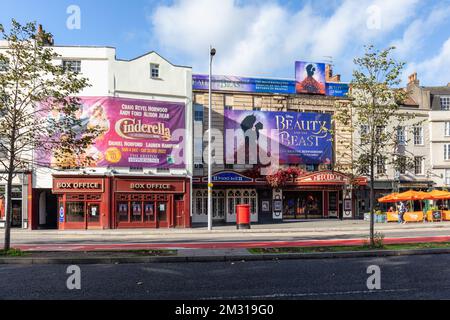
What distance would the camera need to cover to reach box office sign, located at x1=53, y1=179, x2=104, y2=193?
27.5m

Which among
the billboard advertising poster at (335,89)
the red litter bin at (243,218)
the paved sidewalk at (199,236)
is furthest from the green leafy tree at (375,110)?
the billboard advertising poster at (335,89)

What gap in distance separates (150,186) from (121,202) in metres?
2.31

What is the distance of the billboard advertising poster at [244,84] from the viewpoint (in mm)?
33188

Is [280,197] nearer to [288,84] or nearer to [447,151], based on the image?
[288,84]

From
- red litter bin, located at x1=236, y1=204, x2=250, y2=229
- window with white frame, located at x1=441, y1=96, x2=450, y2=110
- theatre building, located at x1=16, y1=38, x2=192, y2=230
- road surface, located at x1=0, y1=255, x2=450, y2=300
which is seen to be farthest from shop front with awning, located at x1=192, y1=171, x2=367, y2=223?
road surface, located at x1=0, y1=255, x2=450, y2=300

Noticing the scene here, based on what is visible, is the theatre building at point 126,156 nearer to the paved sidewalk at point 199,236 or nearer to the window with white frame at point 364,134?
the paved sidewalk at point 199,236

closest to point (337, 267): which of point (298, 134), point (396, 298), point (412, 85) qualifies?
point (396, 298)

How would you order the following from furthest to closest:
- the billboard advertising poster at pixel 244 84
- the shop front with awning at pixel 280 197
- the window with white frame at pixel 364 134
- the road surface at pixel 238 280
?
the billboard advertising poster at pixel 244 84
the shop front with awning at pixel 280 197
the window with white frame at pixel 364 134
the road surface at pixel 238 280

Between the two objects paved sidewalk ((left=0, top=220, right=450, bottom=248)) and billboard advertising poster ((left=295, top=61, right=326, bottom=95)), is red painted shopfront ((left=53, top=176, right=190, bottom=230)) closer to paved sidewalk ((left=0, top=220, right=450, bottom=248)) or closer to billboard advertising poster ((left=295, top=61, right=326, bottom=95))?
paved sidewalk ((left=0, top=220, right=450, bottom=248))

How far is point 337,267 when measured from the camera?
36.1 ft

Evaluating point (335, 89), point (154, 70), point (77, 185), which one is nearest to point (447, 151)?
point (335, 89)

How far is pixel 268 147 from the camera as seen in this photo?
3378 cm

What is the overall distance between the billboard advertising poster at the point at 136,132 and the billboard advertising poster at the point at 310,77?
11546mm
